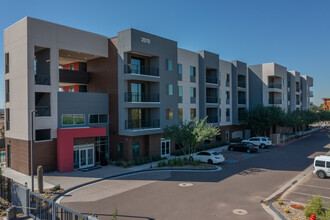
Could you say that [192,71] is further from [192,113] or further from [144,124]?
[144,124]

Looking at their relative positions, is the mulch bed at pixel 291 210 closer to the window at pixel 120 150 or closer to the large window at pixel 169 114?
the window at pixel 120 150

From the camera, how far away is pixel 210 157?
86.6 feet

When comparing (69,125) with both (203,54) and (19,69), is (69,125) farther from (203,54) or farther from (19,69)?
(203,54)

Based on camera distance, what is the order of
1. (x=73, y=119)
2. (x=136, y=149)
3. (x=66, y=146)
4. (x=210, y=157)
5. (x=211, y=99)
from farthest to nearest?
(x=211, y=99) < (x=136, y=149) < (x=210, y=157) < (x=73, y=119) < (x=66, y=146)

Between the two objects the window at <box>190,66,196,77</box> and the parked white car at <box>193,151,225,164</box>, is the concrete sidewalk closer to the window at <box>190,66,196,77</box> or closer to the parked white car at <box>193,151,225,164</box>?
the parked white car at <box>193,151,225,164</box>

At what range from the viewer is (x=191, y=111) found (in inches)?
1375

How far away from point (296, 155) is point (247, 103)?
647 inches

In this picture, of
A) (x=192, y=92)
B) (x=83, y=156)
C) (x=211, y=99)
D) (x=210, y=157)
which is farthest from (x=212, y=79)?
(x=83, y=156)

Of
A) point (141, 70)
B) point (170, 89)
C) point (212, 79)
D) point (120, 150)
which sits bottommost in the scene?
point (120, 150)

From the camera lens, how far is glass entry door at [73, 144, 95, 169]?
24578 millimetres

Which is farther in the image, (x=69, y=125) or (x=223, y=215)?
(x=69, y=125)

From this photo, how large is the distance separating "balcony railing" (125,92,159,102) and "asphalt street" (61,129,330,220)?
8.52 m

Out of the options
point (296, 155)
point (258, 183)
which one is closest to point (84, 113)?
point (258, 183)

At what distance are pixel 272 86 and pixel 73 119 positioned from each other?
1516 inches
